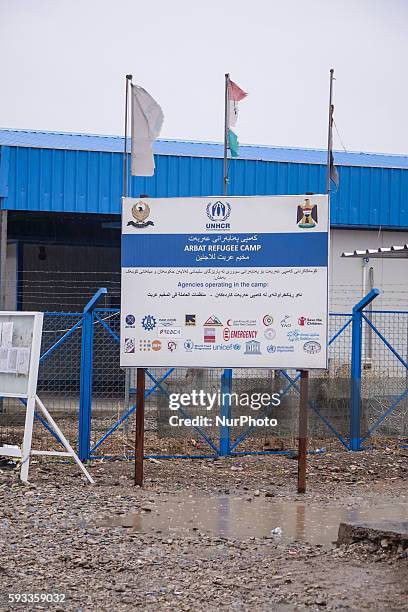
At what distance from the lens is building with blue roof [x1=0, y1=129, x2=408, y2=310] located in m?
22.8

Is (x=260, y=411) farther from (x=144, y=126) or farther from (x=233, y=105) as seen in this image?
(x=233, y=105)

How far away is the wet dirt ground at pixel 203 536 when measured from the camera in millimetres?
7031

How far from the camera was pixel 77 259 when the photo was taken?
96.7ft

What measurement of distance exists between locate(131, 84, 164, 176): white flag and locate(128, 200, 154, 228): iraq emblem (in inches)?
96.7

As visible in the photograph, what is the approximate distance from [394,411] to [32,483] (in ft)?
20.9

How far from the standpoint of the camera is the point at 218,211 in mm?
11883

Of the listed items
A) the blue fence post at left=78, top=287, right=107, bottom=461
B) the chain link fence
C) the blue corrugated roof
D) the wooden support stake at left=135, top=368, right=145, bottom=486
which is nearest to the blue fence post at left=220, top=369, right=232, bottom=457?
the chain link fence

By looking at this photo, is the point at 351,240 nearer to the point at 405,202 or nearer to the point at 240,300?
the point at 405,202

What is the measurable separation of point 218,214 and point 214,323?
50.2 inches

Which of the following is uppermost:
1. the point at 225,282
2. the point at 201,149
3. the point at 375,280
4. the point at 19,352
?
the point at 201,149

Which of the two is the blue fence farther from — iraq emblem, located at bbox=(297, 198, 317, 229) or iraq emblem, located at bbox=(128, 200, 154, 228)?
iraq emblem, located at bbox=(297, 198, 317, 229)

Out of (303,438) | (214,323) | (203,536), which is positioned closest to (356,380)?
(303,438)

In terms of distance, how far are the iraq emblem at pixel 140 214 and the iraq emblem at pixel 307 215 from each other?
174 centimetres

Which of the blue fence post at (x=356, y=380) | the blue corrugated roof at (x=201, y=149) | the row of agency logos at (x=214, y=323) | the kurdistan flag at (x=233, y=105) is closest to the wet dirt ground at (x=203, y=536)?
the blue fence post at (x=356, y=380)
